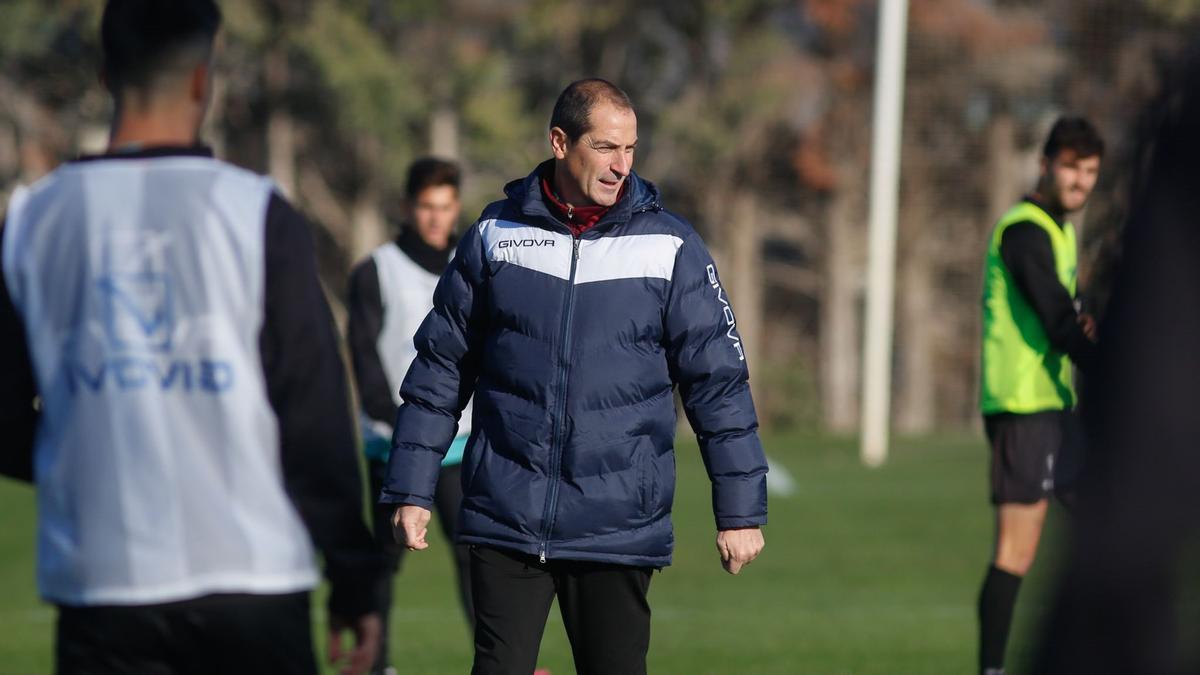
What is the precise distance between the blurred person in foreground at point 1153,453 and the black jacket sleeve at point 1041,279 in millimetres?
4926

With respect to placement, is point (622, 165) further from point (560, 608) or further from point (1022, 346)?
point (1022, 346)

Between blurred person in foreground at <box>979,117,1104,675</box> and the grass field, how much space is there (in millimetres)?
680

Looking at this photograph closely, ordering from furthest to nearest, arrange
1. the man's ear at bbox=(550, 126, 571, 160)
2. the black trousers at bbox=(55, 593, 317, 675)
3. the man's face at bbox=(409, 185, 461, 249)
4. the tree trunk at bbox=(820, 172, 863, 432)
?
the tree trunk at bbox=(820, 172, 863, 432), the man's face at bbox=(409, 185, 461, 249), the man's ear at bbox=(550, 126, 571, 160), the black trousers at bbox=(55, 593, 317, 675)

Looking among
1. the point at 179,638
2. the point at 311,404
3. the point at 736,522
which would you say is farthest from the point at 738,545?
the point at 179,638

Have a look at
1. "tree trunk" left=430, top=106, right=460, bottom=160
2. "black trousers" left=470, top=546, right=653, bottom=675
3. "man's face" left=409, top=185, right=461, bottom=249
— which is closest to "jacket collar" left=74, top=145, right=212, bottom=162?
"black trousers" left=470, top=546, right=653, bottom=675

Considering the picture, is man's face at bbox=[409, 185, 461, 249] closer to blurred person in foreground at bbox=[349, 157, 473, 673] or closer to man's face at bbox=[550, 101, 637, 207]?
blurred person in foreground at bbox=[349, 157, 473, 673]

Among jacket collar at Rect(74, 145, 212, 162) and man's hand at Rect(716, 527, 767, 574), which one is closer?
jacket collar at Rect(74, 145, 212, 162)

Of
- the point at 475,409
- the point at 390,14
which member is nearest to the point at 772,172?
the point at 390,14

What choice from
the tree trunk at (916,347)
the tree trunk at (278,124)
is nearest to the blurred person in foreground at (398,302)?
the tree trunk at (278,124)

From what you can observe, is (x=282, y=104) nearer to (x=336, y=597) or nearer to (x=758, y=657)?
(x=758, y=657)

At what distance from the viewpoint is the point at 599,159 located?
4.76m

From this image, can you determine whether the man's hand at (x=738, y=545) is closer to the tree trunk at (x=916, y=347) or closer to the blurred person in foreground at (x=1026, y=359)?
the blurred person in foreground at (x=1026, y=359)

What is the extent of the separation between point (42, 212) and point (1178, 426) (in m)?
2.17

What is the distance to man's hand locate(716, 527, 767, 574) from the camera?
469 centimetres
